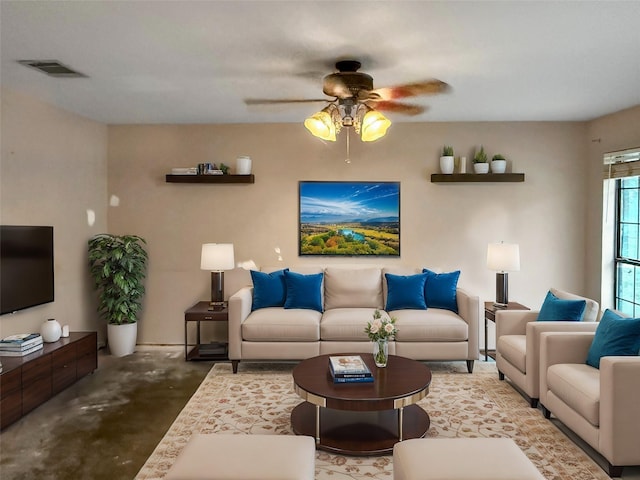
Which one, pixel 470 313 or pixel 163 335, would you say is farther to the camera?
pixel 163 335

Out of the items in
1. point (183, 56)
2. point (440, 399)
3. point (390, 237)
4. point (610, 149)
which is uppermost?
point (183, 56)

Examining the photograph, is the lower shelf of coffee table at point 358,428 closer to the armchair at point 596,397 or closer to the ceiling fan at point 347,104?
the armchair at point 596,397

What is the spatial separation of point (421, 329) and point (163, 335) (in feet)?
10.1

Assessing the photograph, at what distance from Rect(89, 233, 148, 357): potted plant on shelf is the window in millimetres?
5334

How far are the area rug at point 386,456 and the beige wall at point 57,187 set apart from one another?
5.59 feet

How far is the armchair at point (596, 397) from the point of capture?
2715 mm

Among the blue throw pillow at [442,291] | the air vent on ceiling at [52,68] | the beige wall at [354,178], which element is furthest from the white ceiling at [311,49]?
the blue throw pillow at [442,291]

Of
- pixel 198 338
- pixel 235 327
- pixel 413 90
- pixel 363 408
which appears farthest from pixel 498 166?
pixel 198 338

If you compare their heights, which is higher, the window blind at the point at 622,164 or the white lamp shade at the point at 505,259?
the window blind at the point at 622,164

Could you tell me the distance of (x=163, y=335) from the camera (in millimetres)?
5762

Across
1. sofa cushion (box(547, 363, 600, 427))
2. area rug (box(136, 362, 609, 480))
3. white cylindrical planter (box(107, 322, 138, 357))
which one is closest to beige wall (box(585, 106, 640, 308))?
area rug (box(136, 362, 609, 480))

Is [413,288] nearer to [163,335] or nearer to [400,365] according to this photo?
[400,365]

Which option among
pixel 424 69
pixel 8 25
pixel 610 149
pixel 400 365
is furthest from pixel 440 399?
pixel 8 25

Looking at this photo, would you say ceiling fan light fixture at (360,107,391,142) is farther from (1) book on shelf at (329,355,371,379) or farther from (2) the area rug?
(2) the area rug
